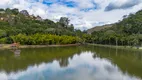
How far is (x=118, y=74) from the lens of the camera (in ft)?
77.1

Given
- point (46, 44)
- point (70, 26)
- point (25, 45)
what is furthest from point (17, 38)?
point (70, 26)

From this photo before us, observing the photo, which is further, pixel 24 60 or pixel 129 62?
pixel 24 60

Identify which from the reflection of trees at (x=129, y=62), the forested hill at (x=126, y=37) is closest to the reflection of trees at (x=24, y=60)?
the reflection of trees at (x=129, y=62)

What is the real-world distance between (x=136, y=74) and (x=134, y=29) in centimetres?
6364

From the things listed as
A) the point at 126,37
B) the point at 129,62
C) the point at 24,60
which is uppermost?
the point at 126,37

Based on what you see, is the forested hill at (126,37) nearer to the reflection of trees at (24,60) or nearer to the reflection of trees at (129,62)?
the reflection of trees at (129,62)

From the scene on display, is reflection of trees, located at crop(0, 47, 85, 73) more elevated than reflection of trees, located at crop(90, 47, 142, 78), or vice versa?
reflection of trees, located at crop(0, 47, 85, 73)

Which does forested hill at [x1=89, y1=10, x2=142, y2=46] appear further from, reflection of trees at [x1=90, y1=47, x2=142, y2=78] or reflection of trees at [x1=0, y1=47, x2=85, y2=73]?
reflection of trees at [x1=0, y1=47, x2=85, y2=73]

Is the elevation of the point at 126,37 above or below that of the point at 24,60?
above

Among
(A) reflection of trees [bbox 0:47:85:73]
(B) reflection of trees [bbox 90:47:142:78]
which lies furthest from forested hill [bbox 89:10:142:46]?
(A) reflection of trees [bbox 0:47:85:73]

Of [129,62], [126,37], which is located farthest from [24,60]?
[126,37]

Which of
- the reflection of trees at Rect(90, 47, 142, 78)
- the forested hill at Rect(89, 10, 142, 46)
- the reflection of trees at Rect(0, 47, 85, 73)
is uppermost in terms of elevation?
the forested hill at Rect(89, 10, 142, 46)

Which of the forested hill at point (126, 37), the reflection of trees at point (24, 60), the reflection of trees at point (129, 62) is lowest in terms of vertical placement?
the reflection of trees at point (129, 62)

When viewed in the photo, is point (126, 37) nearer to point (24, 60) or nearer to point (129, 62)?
point (129, 62)
